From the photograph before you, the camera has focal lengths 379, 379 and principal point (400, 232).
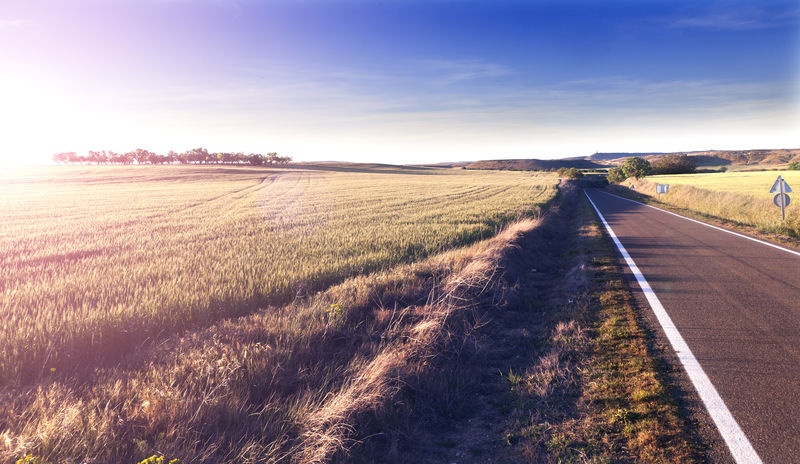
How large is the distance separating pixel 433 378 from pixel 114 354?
3.57 m

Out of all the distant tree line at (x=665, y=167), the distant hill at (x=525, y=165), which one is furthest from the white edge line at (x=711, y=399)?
the distant hill at (x=525, y=165)

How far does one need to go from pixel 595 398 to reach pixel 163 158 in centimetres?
15486

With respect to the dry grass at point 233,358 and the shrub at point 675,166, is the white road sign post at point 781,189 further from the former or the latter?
the shrub at point 675,166

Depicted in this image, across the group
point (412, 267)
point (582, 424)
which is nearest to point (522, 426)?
point (582, 424)

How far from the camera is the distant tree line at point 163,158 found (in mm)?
131125

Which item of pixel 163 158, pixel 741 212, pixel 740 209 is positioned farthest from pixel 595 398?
pixel 163 158

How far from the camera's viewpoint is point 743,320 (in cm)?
534

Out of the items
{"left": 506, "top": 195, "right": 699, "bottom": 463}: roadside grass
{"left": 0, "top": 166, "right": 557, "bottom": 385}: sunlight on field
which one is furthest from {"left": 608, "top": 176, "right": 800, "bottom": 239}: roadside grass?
{"left": 506, "top": 195, "right": 699, "bottom": 463}: roadside grass

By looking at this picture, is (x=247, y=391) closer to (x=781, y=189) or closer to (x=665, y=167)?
(x=781, y=189)

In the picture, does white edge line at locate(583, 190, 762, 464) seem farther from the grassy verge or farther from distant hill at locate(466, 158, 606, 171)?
distant hill at locate(466, 158, 606, 171)

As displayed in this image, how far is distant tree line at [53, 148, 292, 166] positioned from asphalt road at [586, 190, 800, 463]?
132m

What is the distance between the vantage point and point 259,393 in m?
3.55

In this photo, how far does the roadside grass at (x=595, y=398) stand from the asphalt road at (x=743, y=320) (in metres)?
0.56

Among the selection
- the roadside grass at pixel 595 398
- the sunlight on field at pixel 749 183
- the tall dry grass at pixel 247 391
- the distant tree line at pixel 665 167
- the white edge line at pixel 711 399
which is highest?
the distant tree line at pixel 665 167
